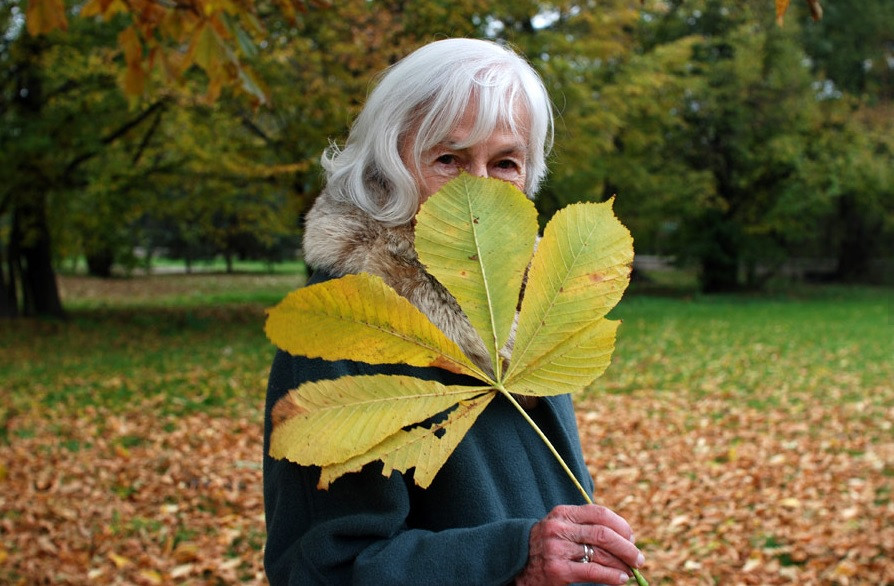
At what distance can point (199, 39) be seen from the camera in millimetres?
2496

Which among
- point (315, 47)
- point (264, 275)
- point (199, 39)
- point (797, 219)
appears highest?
point (315, 47)

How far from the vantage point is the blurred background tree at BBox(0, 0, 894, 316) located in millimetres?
6926

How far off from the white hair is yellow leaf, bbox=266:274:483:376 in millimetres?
393

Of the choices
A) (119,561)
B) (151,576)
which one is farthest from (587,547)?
(119,561)

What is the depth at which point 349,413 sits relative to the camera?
0.79 meters

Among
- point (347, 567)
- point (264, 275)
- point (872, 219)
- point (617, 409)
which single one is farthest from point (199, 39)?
point (264, 275)

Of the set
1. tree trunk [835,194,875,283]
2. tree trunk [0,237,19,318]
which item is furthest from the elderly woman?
tree trunk [835,194,875,283]

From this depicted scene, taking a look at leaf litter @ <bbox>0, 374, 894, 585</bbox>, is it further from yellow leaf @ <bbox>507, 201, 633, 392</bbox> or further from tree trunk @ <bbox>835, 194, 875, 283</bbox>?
tree trunk @ <bbox>835, 194, 875, 283</bbox>

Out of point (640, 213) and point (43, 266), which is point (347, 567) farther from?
point (640, 213)

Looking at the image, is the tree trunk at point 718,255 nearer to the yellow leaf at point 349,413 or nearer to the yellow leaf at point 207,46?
the yellow leaf at point 207,46

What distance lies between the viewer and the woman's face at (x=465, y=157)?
43.9 inches

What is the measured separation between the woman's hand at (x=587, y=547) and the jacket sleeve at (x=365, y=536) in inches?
2.2

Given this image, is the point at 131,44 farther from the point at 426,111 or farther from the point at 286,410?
the point at 286,410

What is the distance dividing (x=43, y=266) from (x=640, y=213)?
12.7 metres
